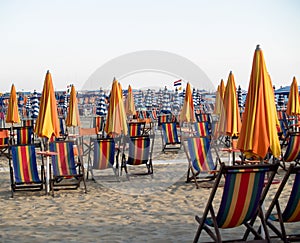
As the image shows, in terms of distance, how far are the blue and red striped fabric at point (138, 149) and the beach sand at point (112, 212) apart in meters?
0.34

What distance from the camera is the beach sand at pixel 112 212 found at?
13.4 ft

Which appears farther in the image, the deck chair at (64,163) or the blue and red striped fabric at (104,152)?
the blue and red striped fabric at (104,152)

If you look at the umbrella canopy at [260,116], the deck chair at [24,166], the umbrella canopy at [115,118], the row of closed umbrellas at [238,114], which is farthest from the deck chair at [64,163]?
the umbrella canopy at [260,116]

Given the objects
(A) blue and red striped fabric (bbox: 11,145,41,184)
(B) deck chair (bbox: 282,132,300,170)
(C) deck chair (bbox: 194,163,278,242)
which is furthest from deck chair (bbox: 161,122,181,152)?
(C) deck chair (bbox: 194,163,278,242)

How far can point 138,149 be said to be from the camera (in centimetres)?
696

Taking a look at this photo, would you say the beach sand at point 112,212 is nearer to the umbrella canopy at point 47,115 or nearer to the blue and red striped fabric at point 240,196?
the blue and red striped fabric at point 240,196

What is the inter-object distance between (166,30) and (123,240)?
9906 millimetres

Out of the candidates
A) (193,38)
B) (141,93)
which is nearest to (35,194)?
(193,38)

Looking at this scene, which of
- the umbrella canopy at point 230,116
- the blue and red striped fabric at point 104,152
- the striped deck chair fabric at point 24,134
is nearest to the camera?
the umbrella canopy at point 230,116

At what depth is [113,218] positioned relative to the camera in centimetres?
470

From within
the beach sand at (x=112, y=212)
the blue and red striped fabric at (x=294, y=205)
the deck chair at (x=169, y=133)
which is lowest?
the beach sand at (x=112, y=212)

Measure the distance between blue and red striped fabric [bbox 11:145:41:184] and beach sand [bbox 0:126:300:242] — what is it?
25 cm

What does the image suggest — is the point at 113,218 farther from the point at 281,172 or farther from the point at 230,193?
the point at 281,172

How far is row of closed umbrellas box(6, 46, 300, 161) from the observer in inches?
158
